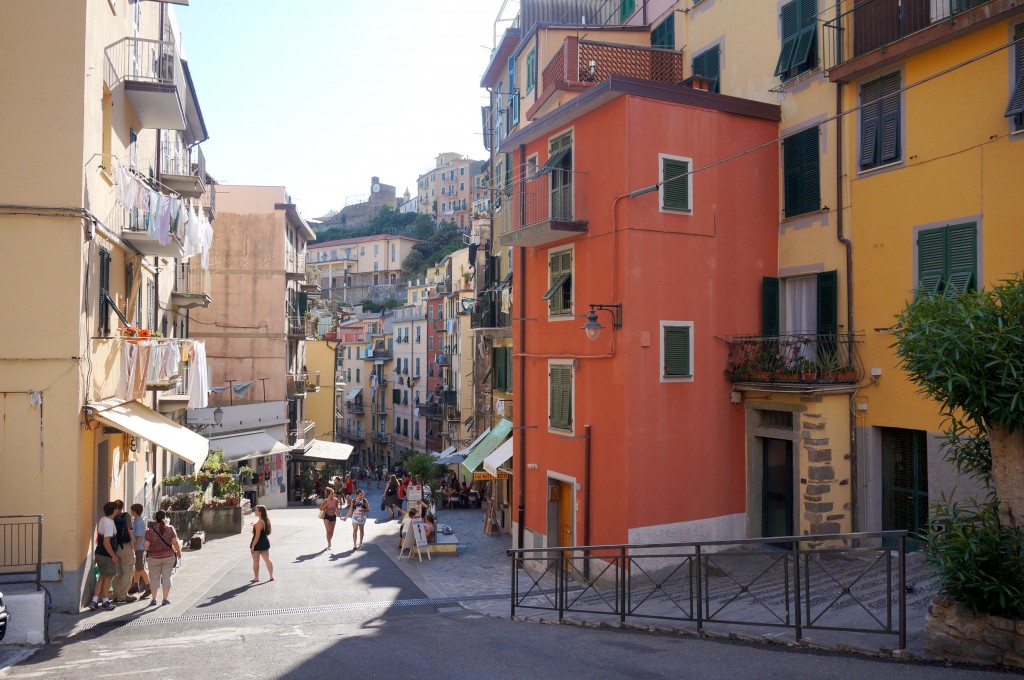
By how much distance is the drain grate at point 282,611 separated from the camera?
1213cm

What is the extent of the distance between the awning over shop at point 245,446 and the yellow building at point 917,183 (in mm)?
23219

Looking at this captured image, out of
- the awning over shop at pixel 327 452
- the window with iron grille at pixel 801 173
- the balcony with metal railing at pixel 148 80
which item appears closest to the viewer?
the balcony with metal railing at pixel 148 80

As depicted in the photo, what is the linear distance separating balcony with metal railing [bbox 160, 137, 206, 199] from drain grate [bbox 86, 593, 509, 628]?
11.4 metres

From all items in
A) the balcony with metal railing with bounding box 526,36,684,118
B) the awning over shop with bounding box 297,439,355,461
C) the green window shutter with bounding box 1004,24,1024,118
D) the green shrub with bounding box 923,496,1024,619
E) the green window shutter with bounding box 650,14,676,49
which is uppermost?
the green window shutter with bounding box 650,14,676,49

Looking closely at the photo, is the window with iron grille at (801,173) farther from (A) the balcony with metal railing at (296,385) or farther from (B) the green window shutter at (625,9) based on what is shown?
(A) the balcony with metal railing at (296,385)

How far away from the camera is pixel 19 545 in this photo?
40.3 feet

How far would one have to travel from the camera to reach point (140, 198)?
49.2 feet

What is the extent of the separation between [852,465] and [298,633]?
10.5m

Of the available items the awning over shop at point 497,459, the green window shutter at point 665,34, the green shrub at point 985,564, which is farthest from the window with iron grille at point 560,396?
the green shrub at point 985,564

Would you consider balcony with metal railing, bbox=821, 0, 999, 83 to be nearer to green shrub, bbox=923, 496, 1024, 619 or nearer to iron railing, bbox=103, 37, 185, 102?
green shrub, bbox=923, 496, 1024, 619

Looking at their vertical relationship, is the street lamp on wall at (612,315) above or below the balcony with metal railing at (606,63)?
below

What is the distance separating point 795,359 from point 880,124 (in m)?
4.63

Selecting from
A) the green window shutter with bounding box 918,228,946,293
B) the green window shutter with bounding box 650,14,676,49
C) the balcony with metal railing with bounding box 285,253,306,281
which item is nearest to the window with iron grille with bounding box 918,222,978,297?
the green window shutter with bounding box 918,228,946,293

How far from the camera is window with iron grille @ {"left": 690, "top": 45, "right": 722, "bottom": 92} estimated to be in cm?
1902
